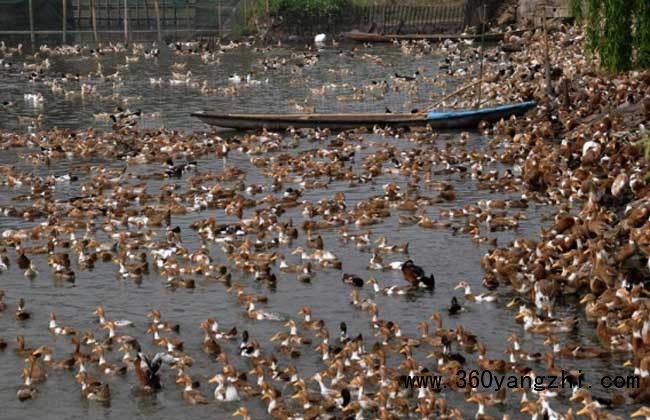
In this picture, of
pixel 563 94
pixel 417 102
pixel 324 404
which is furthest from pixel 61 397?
pixel 417 102

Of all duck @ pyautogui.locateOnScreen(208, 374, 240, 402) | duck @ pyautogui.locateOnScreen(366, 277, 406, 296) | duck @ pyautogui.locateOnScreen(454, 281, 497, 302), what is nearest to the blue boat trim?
duck @ pyautogui.locateOnScreen(366, 277, 406, 296)

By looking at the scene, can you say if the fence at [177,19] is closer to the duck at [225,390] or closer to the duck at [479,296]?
the duck at [479,296]

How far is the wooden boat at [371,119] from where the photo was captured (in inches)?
1694

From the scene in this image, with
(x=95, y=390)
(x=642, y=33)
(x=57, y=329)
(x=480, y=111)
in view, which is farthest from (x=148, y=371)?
(x=642, y=33)

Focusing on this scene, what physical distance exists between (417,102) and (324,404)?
33.5m

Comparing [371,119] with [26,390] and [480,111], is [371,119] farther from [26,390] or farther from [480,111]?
[26,390]

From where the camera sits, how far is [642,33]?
136ft

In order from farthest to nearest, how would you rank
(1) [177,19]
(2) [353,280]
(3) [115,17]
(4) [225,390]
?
(1) [177,19] → (3) [115,17] → (2) [353,280] → (4) [225,390]

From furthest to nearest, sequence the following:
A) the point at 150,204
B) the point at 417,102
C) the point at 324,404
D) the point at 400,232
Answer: the point at 417,102 < the point at 150,204 < the point at 400,232 < the point at 324,404

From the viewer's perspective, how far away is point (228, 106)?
53.9 metres

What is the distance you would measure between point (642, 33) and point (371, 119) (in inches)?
360

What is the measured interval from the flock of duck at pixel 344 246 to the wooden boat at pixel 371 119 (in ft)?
2.75

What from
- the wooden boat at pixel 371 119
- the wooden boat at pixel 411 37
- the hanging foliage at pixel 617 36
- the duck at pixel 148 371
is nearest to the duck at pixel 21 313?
the duck at pixel 148 371

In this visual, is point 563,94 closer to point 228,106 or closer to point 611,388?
point 228,106
